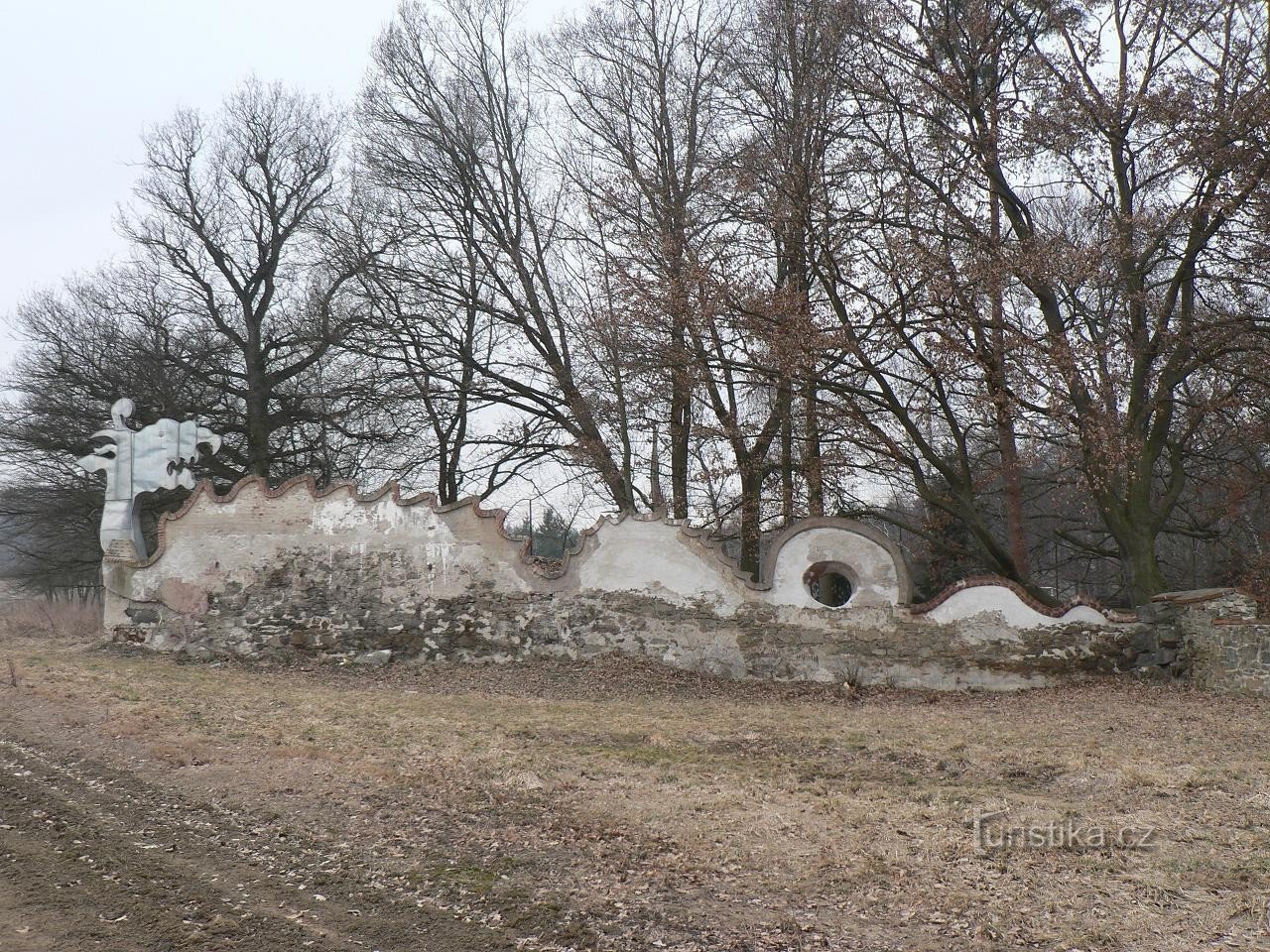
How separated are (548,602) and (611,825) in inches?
288

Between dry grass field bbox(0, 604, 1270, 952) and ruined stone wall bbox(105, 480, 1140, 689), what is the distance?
202 centimetres

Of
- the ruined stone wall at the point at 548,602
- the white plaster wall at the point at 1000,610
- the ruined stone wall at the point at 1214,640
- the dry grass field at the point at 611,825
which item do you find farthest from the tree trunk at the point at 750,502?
the ruined stone wall at the point at 1214,640

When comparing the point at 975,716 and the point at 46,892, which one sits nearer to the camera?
the point at 46,892

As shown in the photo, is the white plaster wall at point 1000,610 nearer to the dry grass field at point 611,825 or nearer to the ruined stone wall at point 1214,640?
the ruined stone wall at point 1214,640

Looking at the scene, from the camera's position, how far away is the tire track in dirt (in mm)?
4609

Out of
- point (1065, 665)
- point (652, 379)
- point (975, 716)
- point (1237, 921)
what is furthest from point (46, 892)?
point (652, 379)

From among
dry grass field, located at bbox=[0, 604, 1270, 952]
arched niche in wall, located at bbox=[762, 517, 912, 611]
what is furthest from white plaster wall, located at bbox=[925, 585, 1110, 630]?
dry grass field, located at bbox=[0, 604, 1270, 952]

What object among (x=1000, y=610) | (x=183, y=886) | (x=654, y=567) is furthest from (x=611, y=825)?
(x=1000, y=610)

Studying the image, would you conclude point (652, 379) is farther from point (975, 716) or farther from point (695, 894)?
point (695, 894)

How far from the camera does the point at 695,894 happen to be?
17.2 feet

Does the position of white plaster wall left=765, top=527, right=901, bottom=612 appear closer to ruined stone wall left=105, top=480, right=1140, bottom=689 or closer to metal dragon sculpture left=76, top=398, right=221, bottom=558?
ruined stone wall left=105, top=480, right=1140, bottom=689

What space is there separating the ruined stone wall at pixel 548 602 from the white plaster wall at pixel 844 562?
18mm

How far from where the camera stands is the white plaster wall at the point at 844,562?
12883mm

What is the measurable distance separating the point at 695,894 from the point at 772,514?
10513mm
